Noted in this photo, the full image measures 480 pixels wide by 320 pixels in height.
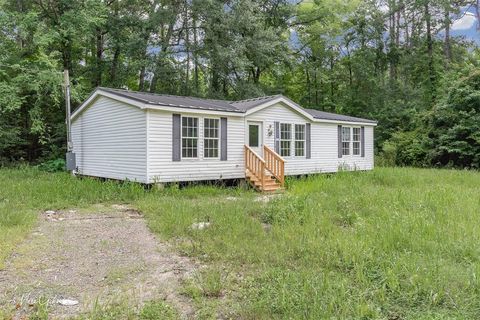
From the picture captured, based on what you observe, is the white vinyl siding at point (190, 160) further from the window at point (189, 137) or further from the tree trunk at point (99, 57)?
the tree trunk at point (99, 57)

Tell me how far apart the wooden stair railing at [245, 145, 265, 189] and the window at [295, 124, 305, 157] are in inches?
96.3

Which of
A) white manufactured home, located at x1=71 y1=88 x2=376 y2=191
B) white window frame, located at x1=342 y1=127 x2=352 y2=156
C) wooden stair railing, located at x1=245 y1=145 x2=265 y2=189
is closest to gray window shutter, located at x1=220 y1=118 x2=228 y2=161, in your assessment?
white manufactured home, located at x1=71 y1=88 x2=376 y2=191

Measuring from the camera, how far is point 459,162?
18625 millimetres

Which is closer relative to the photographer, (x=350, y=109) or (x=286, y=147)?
(x=286, y=147)

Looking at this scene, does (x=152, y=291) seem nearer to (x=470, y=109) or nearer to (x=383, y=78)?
(x=470, y=109)

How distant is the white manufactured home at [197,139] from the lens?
1021cm

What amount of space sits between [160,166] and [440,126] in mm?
15871

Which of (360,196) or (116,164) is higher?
(116,164)

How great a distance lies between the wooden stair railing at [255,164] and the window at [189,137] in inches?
75.6

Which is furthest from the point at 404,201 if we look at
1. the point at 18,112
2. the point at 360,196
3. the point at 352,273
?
the point at 18,112

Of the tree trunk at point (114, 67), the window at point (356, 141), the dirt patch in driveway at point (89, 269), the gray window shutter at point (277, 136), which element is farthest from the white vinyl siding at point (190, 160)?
the tree trunk at point (114, 67)

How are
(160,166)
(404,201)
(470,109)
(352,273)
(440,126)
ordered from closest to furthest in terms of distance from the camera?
1. (352,273)
2. (404,201)
3. (160,166)
4. (470,109)
5. (440,126)

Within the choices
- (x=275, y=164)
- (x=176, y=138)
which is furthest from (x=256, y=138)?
(x=176, y=138)

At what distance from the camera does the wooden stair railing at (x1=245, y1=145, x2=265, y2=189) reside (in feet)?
37.6
